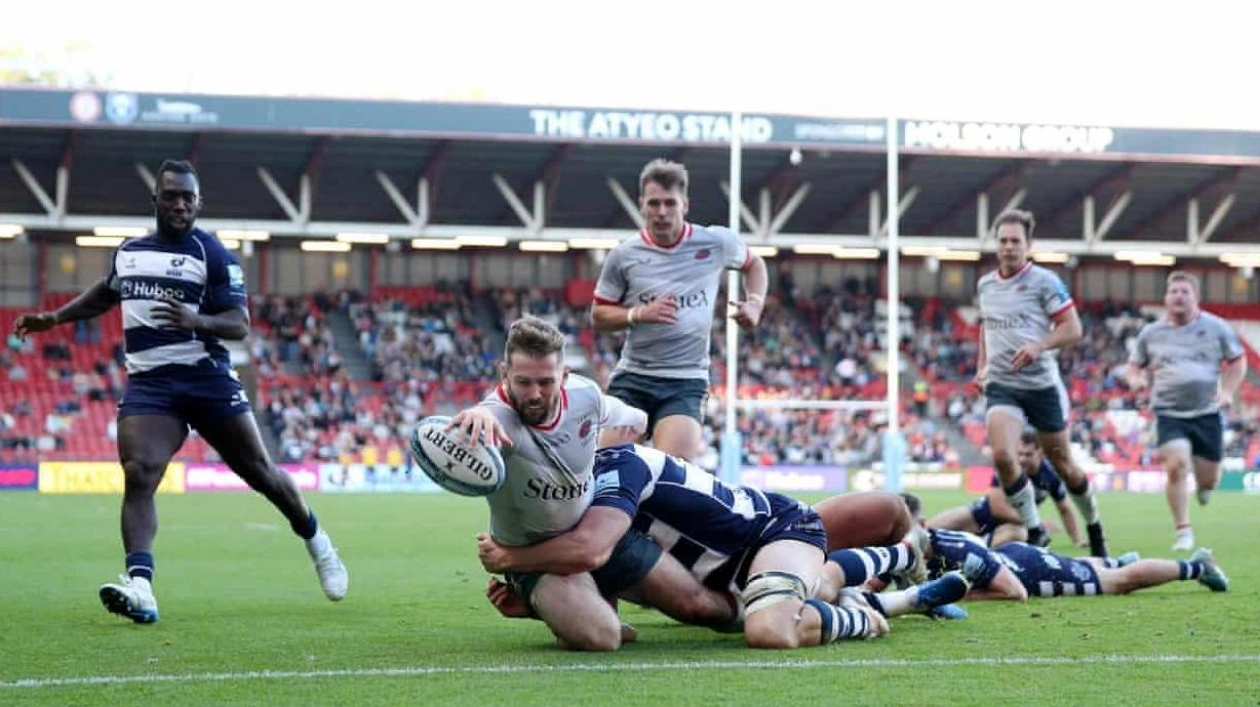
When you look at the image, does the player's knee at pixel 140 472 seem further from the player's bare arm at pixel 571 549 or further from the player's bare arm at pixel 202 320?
the player's bare arm at pixel 571 549

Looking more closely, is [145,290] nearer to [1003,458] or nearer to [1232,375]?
[1003,458]

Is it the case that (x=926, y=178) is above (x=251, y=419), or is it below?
above

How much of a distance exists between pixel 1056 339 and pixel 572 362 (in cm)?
3255

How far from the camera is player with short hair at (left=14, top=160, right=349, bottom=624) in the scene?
8.99m

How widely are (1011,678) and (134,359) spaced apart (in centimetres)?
482

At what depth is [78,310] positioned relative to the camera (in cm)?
946

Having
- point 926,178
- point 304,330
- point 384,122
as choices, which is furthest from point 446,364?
point 926,178

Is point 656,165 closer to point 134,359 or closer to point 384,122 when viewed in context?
point 134,359

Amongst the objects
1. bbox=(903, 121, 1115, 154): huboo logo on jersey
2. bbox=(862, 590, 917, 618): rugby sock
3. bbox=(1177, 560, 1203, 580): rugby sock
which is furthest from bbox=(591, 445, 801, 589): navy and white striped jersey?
bbox=(903, 121, 1115, 154): huboo logo on jersey

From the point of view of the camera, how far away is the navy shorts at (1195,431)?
15.8 m

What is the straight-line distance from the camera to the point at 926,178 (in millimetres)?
44344

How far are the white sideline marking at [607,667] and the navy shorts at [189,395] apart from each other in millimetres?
2662

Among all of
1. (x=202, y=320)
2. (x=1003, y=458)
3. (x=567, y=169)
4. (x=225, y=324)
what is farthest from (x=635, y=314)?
(x=567, y=169)

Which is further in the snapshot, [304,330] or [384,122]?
[304,330]
